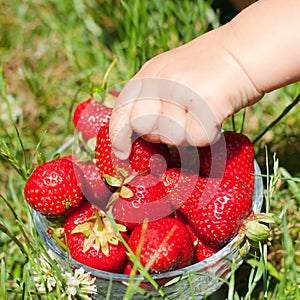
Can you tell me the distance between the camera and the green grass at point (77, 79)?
109cm

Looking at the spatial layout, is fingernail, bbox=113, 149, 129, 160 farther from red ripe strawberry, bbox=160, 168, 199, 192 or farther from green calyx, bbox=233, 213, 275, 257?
green calyx, bbox=233, 213, 275, 257

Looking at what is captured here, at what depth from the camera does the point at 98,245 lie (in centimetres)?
85

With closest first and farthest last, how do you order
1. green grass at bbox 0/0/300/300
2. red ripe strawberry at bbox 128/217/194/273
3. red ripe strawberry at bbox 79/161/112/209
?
1. red ripe strawberry at bbox 128/217/194/273
2. red ripe strawberry at bbox 79/161/112/209
3. green grass at bbox 0/0/300/300

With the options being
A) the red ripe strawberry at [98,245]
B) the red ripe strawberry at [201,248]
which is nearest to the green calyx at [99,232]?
the red ripe strawberry at [98,245]

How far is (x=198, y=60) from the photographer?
883 millimetres

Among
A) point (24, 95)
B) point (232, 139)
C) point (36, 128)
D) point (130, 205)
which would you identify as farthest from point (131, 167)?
point (24, 95)

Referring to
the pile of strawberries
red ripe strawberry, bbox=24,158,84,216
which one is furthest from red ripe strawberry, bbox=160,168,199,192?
red ripe strawberry, bbox=24,158,84,216

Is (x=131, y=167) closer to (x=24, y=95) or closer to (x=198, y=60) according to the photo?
(x=198, y=60)

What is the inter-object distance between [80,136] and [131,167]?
0.53 feet

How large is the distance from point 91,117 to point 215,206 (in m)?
0.27

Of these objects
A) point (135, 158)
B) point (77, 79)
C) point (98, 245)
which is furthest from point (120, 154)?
point (77, 79)

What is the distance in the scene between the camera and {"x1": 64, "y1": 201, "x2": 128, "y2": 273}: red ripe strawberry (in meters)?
0.85

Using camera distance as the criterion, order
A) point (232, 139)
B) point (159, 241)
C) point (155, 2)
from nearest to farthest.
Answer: point (159, 241), point (232, 139), point (155, 2)

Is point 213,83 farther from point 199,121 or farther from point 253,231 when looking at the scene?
point 253,231
